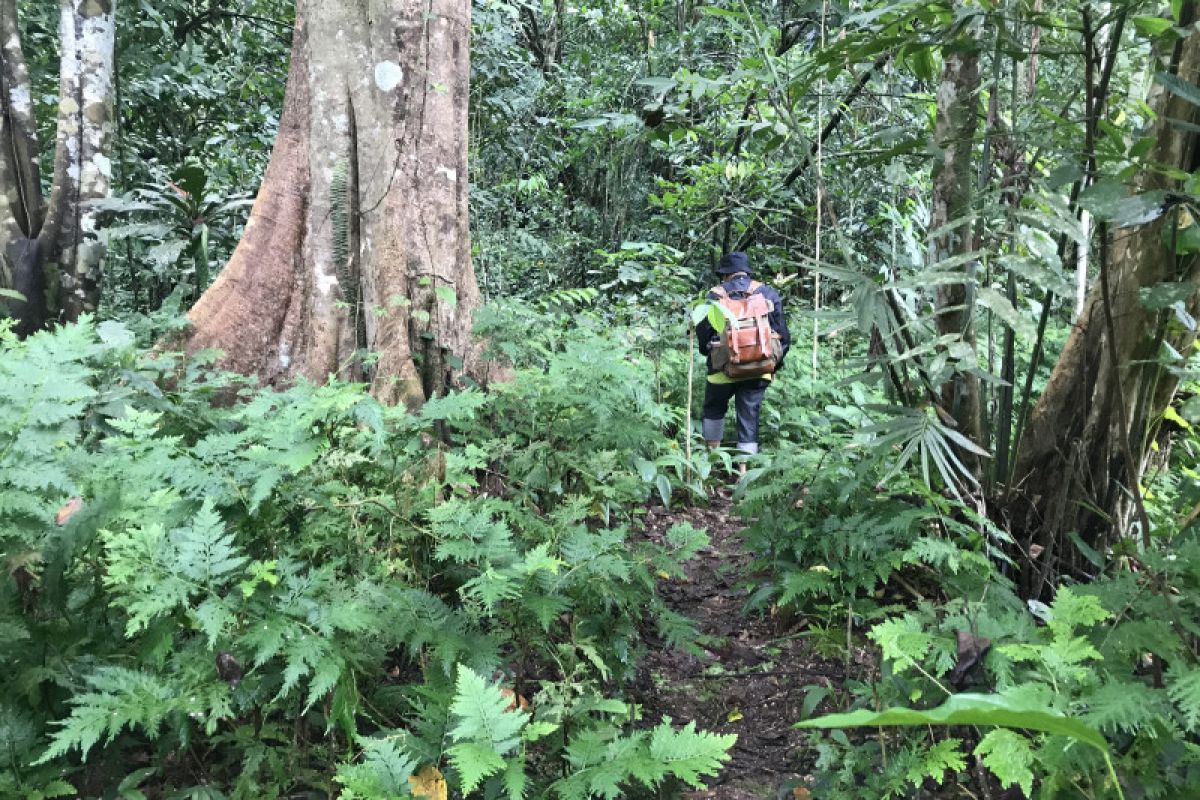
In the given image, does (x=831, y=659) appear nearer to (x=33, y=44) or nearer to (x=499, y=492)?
(x=499, y=492)

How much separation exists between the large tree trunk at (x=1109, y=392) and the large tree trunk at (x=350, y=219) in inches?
115

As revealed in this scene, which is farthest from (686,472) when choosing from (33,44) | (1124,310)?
(33,44)

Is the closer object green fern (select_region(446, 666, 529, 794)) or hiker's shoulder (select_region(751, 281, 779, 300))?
green fern (select_region(446, 666, 529, 794))

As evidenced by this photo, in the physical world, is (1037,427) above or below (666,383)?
above

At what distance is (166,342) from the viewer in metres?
3.84

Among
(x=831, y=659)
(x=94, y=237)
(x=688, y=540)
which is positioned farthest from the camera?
(x=94, y=237)

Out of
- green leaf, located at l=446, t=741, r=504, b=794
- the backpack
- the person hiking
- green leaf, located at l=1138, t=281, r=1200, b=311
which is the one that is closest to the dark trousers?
the person hiking

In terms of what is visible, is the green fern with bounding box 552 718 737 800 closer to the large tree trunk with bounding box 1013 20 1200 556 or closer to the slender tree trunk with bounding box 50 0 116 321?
the large tree trunk with bounding box 1013 20 1200 556

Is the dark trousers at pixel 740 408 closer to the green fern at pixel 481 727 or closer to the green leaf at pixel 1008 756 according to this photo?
the green leaf at pixel 1008 756

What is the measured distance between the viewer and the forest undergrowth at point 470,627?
1748mm

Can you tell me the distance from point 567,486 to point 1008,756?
6.87 feet

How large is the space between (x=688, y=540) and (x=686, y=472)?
2227mm

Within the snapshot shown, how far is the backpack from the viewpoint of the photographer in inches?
217

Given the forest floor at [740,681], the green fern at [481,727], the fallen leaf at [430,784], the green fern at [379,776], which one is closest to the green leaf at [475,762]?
the green fern at [481,727]
